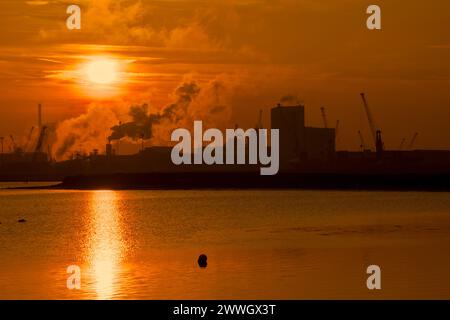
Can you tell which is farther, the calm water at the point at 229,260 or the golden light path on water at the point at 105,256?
the golden light path on water at the point at 105,256

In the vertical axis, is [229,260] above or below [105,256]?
below

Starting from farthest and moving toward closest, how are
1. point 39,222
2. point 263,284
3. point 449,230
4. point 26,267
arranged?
point 39,222
point 449,230
point 26,267
point 263,284

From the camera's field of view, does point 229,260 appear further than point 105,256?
No

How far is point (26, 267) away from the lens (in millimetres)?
43969

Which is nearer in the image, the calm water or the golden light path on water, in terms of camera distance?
the calm water
